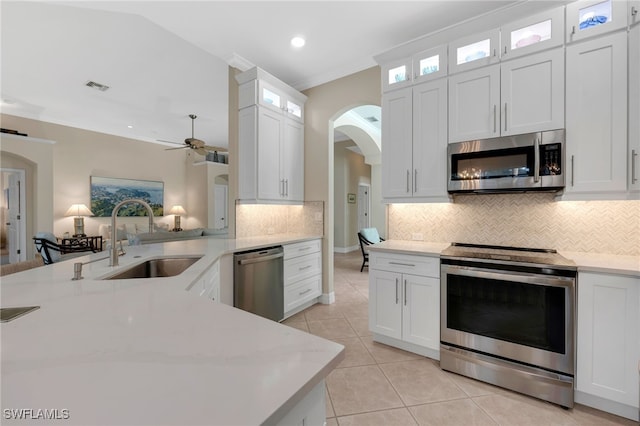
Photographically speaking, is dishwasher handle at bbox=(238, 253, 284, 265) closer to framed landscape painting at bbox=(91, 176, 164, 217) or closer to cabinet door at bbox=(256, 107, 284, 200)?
cabinet door at bbox=(256, 107, 284, 200)

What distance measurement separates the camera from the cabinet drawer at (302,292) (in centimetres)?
331

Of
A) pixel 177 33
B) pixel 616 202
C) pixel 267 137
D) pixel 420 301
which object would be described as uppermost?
pixel 177 33

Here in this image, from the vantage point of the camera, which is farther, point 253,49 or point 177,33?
point 253,49

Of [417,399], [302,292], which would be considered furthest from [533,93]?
[302,292]

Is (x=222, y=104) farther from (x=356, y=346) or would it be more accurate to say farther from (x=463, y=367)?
(x=463, y=367)

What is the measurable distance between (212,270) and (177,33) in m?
2.52

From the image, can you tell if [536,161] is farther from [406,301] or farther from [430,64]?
[406,301]

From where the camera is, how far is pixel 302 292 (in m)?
3.53

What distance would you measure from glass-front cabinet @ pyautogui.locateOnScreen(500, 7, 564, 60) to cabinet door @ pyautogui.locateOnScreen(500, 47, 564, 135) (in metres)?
0.07

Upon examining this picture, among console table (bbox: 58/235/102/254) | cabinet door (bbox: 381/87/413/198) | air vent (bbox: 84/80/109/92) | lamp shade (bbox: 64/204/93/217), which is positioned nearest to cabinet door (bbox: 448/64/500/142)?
cabinet door (bbox: 381/87/413/198)

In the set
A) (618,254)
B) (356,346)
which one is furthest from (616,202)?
(356,346)

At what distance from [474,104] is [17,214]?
8.63m

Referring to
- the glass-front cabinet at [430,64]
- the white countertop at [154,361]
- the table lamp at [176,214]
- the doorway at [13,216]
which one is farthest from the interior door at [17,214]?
the glass-front cabinet at [430,64]

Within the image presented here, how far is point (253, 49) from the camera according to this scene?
318cm
